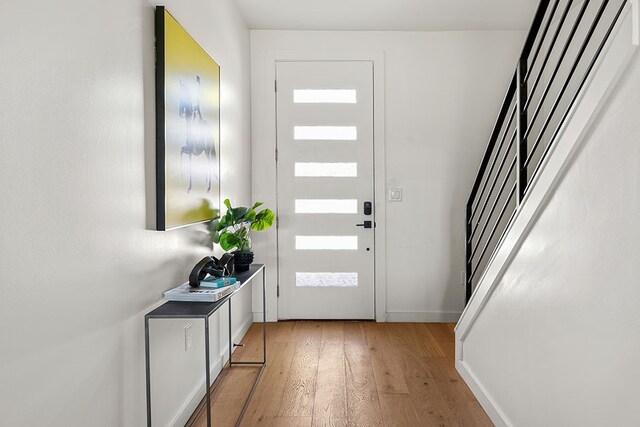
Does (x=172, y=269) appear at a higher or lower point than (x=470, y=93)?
lower

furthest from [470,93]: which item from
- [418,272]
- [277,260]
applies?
[277,260]

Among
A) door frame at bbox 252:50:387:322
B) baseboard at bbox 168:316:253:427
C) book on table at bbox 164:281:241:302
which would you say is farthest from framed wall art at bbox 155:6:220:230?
door frame at bbox 252:50:387:322

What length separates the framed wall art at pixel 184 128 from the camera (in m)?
1.89

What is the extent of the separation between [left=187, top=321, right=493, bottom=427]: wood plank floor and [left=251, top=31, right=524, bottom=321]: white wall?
776 millimetres

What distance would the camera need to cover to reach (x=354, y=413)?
2395mm

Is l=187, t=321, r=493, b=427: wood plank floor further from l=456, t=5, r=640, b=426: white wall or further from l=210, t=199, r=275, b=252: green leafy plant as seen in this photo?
l=210, t=199, r=275, b=252: green leafy plant

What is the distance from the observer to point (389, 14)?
3615mm

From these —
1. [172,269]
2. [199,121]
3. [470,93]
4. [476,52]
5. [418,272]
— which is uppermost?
[476,52]

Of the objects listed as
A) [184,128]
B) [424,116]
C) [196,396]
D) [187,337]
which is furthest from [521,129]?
[196,396]

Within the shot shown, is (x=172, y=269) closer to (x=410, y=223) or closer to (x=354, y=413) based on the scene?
(x=354, y=413)

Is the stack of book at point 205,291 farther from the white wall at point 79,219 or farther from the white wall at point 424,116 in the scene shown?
the white wall at point 424,116

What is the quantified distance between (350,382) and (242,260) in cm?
98

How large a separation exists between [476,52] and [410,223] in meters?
1.56

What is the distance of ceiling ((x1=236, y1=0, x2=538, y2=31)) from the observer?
3.42m
